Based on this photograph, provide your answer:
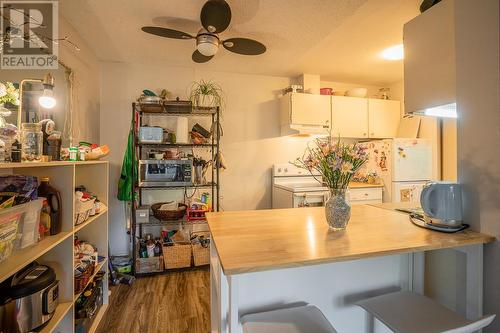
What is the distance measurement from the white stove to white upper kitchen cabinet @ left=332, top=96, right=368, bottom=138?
77 cm

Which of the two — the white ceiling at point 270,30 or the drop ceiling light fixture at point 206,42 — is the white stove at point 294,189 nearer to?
the white ceiling at point 270,30

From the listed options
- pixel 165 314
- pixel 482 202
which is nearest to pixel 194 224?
pixel 165 314

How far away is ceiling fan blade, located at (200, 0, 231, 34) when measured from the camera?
1.41m

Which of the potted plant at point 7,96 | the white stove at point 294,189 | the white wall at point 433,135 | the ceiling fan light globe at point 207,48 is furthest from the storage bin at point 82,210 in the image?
the white wall at point 433,135

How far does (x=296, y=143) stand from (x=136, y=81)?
225cm

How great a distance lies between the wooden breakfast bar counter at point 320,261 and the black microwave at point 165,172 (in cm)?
133

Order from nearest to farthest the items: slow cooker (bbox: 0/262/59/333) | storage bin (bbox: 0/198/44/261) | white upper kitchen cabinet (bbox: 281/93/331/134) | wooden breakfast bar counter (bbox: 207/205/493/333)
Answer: wooden breakfast bar counter (bbox: 207/205/493/333), storage bin (bbox: 0/198/44/261), slow cooker (bbox: 0/262/59/333), white upper kitchen cabinet (bbox: 281/93/331/134)

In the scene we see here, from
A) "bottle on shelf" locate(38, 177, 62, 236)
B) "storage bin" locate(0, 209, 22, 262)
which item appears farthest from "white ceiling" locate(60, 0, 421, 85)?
"storage bin" locate(0, 209, 22, 262)

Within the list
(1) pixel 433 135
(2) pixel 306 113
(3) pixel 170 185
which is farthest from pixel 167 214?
(1) pixel 433 135

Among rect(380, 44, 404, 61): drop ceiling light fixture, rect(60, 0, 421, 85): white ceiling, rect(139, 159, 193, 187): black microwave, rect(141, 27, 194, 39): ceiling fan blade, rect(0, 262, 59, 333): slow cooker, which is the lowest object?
rect(0, 262, 59, 333): slow cooker

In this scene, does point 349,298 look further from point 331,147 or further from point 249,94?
point 249,94

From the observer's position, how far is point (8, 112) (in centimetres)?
119

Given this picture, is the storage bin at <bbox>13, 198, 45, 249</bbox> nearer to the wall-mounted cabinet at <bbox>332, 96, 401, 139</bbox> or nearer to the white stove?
the white stove

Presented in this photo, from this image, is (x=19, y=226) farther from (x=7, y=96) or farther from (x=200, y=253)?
(x=200, y=253)
